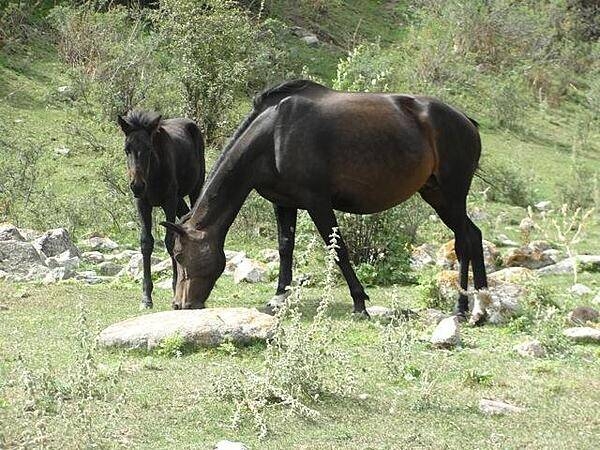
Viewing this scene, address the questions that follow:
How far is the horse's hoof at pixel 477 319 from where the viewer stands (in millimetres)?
9850

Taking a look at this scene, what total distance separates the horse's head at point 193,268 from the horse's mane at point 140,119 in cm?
144

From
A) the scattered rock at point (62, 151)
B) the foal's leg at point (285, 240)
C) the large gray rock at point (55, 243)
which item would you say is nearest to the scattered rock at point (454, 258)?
the foal's leg at point (285, 240)

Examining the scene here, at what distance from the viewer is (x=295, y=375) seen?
6.82m

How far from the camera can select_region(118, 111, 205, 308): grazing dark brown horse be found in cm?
1054

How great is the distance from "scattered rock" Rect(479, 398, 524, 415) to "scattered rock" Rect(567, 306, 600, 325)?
2931 mm

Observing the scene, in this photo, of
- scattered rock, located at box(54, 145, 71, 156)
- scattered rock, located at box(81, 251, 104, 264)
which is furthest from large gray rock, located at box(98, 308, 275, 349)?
scattered rock, located at box(54, 145, 71, 156)

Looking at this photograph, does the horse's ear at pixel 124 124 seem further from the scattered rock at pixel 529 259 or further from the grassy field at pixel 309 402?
the scattered rock at pixel 529 259

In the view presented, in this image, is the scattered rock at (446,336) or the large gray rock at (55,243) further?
the large gray rock at (55,243)

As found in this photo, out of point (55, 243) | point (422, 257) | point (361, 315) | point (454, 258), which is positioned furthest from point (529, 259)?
point (55, 243)

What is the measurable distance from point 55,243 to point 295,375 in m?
8.02

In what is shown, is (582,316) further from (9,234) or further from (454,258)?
(9,234)

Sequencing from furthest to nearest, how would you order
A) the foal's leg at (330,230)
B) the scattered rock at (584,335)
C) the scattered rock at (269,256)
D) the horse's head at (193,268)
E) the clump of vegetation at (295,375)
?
the scattered rock at (269,256) → the foal's leg at (330,230) → the horse's head at (193,268) → the scattered rock at (584,335) → the clump of vegetation at (295,375)

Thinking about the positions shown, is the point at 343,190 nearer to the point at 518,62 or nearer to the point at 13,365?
the point at 13,365

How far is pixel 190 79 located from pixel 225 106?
961mm
